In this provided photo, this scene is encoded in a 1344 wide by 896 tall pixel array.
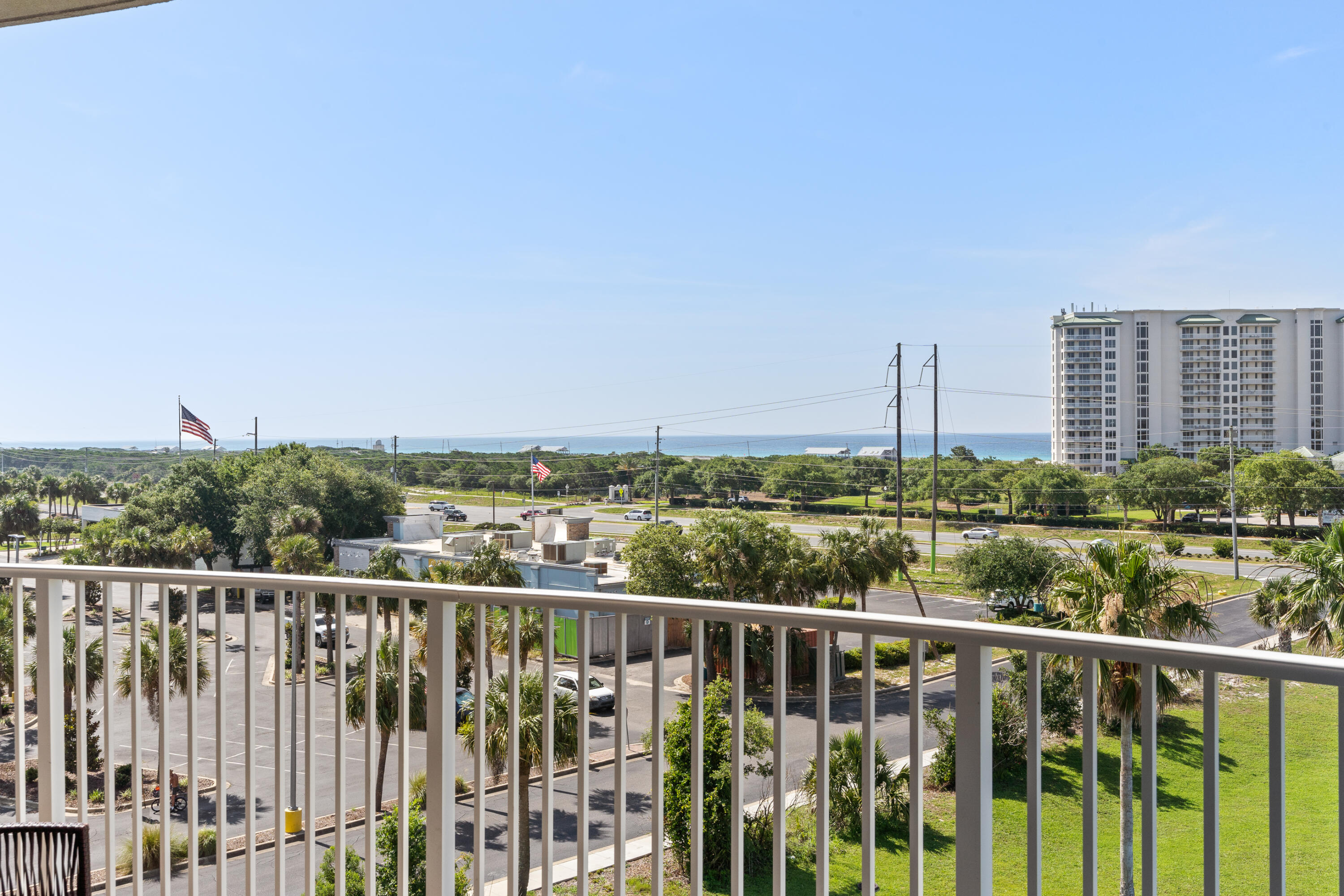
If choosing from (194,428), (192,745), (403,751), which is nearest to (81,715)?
(192,745)

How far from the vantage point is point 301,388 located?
87.5 m

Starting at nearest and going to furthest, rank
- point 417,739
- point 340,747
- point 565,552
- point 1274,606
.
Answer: point 340,747, point 417,739, point 1274,606, point 565,552

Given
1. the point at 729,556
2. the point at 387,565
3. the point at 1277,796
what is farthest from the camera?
the point at 387,565

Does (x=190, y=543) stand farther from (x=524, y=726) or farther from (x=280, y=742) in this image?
(x=280, y=742)

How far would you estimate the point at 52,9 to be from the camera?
83.8 inches

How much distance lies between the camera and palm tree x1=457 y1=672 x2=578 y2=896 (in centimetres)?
155

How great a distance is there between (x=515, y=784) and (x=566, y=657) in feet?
1.46

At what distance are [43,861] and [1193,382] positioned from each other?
5122 cm

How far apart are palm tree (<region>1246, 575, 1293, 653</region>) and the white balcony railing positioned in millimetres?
21334

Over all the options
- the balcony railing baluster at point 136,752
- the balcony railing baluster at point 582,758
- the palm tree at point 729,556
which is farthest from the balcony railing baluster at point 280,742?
the palm tree at point 729,556

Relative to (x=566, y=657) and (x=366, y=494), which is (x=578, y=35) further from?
(x=566, y=657)

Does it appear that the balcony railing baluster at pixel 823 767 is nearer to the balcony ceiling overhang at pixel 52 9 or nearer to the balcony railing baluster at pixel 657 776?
the balcony railing baluster at pixel 657 776

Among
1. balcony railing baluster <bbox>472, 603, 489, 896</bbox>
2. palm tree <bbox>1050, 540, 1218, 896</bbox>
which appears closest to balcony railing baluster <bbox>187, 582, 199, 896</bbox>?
balcony railing baluster <bbox>472, 603, 489, 896</bbox>

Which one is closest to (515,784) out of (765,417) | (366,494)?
(366,494)
